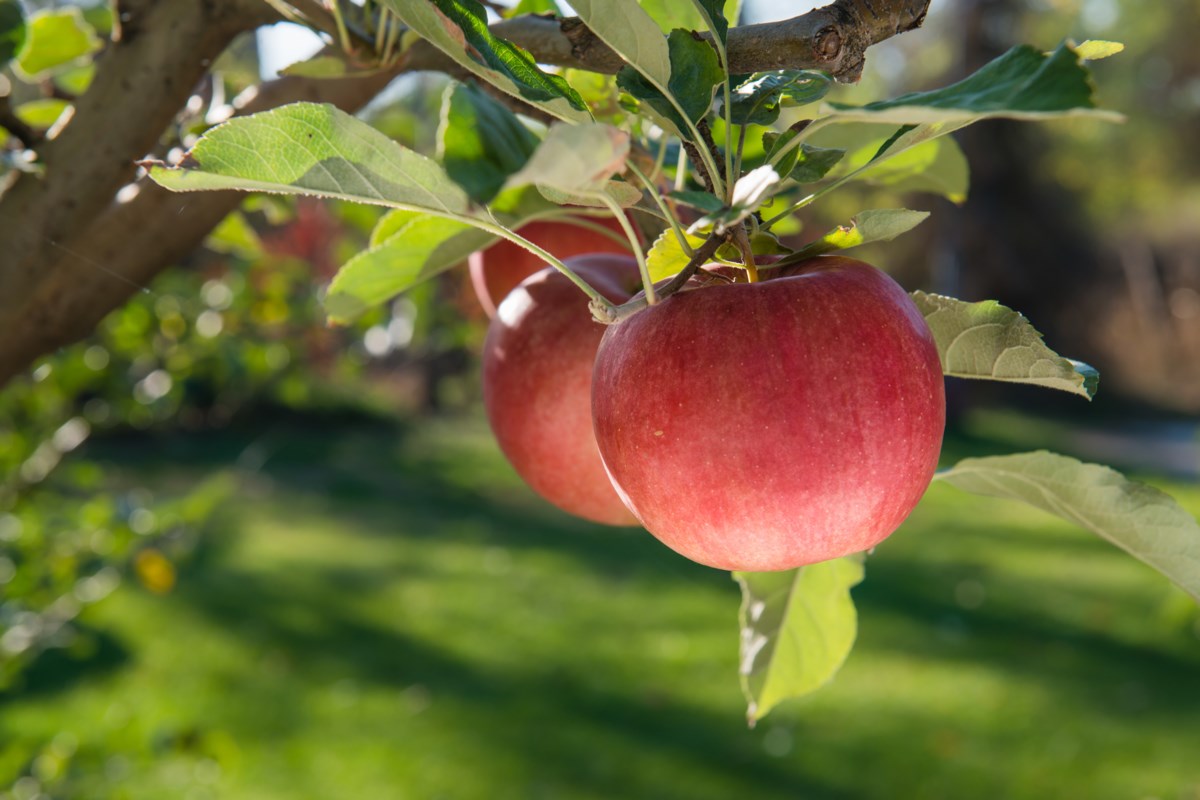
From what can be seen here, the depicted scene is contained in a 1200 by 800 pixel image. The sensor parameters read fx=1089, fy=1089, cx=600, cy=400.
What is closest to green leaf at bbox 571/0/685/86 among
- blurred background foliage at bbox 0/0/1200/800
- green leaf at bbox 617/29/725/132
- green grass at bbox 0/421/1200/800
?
green leaf at bbox 617/29/725/132

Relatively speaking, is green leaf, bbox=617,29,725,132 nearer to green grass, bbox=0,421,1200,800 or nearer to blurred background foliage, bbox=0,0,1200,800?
blurred background foliage, bbox=0,0,1200,800

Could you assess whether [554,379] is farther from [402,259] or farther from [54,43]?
[54,43]

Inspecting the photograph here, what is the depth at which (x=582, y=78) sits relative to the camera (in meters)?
0.64

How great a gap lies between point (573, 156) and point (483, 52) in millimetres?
118

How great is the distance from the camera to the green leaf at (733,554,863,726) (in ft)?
2.01

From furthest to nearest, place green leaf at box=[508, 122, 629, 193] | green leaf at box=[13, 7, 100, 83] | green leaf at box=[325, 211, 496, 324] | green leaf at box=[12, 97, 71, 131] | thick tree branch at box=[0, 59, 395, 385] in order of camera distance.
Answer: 1. green leaf at box=[12, 97, 71, 131]
2. green leaf at box=[13, 7, 100, 83]
3. thick tree branch at box=[0, 59, 395, 385]
4. green leaf at box=[325, 211, 496, 324]
5. green leaf at box=[508, 122, 629, 193]

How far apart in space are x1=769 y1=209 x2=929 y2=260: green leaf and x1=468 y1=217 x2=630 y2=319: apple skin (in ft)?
0.95

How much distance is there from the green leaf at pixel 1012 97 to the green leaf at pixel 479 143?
10cm

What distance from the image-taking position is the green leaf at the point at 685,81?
0.42m

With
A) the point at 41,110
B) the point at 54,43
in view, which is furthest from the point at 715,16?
the point at 41,110

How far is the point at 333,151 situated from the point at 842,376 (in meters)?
0.20

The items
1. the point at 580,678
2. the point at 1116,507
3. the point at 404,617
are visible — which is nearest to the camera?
the point at 1116,507

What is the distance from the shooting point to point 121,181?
0.67 metres

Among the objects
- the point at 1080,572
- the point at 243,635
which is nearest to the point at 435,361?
the point at 243,635
